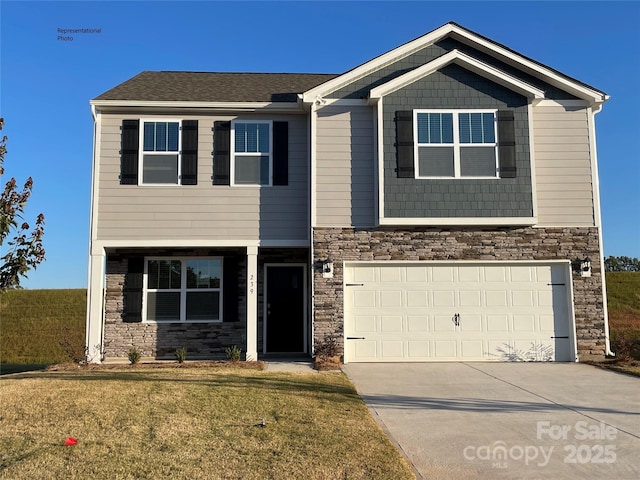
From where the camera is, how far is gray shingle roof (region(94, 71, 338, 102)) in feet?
40.1

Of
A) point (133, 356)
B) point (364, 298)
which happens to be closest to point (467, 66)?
point (364, 298)

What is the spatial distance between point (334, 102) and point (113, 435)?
8.49m

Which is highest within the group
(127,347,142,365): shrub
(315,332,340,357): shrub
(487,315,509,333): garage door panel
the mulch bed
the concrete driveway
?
(487,315,509,333): garage door panel

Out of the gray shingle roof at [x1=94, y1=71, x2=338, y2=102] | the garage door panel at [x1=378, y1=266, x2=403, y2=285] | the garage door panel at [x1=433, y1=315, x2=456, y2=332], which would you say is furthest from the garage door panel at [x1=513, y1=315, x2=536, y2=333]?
the gray shingle roof at [x1=94, y1=71, x2=338, y2=102]

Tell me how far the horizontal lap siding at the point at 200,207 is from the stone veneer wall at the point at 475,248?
3.71 feet

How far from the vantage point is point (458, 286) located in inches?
458

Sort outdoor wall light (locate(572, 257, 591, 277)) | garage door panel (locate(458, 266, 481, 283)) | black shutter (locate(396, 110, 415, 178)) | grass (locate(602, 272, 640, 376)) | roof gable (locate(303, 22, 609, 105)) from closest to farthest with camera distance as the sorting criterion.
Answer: black shutter (locate(396, 110, 415, 178)) < outdoor wall light (locate(572, 257, 591, 277)) < garage door panel (locate(458, 266, 481, 283)) < roof gable (locate(303, 22, 609, 105)) < grass (locate(602, 272, 640, 376))

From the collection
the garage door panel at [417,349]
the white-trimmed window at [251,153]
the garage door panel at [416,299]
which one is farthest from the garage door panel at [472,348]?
the white-trimmed window at [251,153]

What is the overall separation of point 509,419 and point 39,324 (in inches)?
846

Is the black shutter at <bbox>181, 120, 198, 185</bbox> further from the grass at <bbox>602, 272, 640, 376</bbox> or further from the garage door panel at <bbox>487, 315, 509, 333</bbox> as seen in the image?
the grass at <bbox>602, 272, 640, 376</bbox>

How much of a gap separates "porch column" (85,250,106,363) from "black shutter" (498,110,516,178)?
899 cm

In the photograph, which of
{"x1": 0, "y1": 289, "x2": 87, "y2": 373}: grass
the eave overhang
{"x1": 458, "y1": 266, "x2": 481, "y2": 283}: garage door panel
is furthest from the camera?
{"x1": 0, "y1": 289, "x2": 87, "y2": 373}: grass

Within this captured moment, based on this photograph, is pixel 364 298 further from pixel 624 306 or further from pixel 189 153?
pixel 624 306

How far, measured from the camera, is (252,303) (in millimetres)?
11812
